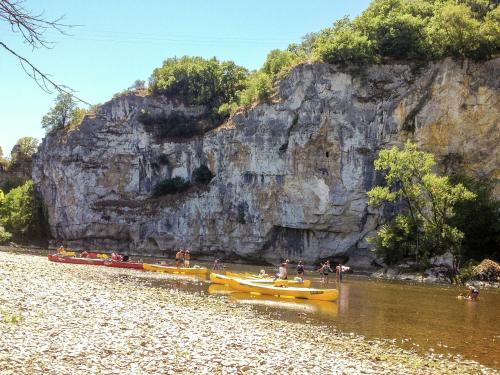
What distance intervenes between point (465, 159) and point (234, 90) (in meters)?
36.9

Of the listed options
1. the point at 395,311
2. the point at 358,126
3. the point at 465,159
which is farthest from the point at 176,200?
the point at 395,311

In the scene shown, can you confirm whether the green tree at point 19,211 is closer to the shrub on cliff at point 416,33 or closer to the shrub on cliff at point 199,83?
the shrub on cliff at point 199,83

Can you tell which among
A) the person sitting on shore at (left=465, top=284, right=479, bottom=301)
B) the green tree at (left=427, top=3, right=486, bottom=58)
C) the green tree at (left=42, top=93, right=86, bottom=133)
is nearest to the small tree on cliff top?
the person sitting on shore at (left=465, top=284, right=479, bottom=301)

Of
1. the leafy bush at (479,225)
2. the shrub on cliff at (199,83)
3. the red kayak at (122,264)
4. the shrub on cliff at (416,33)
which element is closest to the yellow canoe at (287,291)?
the red kayak at (122,264)

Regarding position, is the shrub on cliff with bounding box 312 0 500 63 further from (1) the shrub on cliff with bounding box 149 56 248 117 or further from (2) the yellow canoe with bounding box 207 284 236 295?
(2) the yellow canoe with bounding box 207 284 236 295

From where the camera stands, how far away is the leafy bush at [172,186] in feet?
204

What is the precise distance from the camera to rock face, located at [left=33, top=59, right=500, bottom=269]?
148ft

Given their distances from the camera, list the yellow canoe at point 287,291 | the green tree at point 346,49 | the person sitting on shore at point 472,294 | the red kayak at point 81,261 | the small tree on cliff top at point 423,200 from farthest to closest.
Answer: the green tree at point 346,49
the red kayak at point 81,261
the small tree on cliff top at point 423,200
the person sitting on shore at point 472,294
the yellow canoe at point 287,291

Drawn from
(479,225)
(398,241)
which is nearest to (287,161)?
(398,241)

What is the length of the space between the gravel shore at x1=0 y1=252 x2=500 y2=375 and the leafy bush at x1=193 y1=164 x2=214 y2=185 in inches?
1712

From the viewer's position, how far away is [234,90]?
7194cm

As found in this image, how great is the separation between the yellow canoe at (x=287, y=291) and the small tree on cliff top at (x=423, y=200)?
17409 mm

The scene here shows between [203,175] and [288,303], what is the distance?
40.9 meters

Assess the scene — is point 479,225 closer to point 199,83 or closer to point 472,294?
point 472,294
